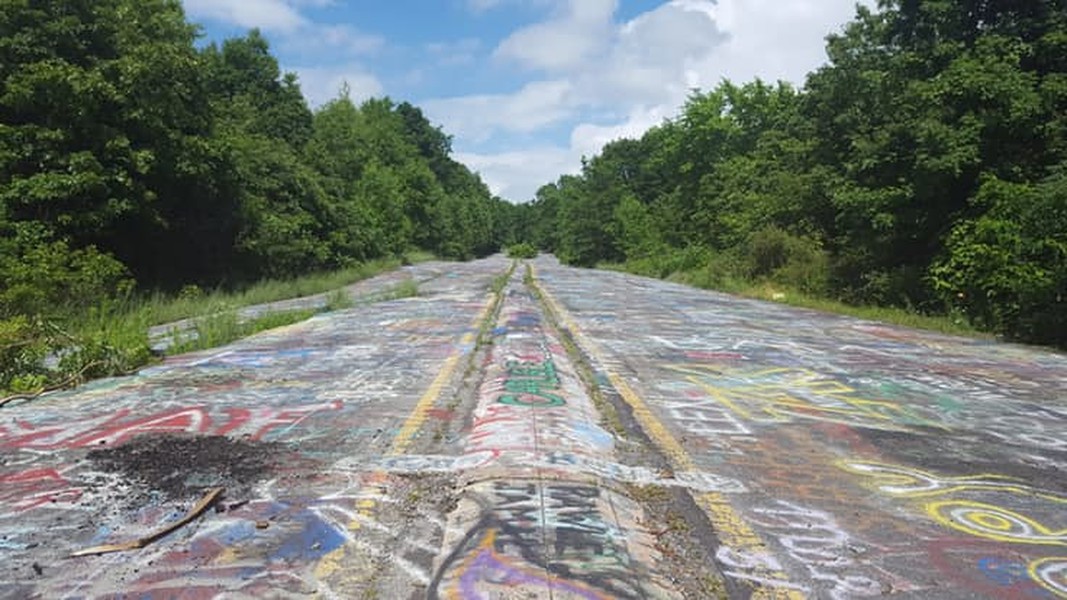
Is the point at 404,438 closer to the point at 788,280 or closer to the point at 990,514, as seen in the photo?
the point at 990,514

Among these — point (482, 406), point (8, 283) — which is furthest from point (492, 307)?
point (482, 406)

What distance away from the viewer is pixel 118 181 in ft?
63.3

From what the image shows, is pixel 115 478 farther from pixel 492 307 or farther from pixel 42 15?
pixel 42 15

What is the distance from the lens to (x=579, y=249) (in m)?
81.3

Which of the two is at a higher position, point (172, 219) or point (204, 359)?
point (172, 219)

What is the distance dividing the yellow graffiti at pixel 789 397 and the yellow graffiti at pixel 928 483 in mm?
1487

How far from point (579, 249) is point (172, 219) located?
59.8 m

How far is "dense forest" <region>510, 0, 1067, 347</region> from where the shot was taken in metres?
15.2

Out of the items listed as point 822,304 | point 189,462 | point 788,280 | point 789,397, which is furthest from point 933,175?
point 189,462

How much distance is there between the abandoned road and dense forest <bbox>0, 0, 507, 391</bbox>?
3.54 meters

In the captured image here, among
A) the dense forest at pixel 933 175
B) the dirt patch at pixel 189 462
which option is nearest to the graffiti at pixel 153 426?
the dirt patch at pixel 189 462

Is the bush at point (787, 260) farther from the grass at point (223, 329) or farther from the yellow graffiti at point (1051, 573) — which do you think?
the yellow graffiti at point (1051, 573)

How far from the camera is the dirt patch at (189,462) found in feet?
15.0

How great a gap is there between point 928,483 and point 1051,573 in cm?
145
